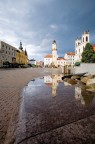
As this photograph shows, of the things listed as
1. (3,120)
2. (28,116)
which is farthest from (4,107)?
(28,116)

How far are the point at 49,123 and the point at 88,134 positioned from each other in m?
0.71

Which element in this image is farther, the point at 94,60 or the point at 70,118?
the point at 94,60

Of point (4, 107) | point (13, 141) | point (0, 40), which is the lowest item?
point (4, 107)

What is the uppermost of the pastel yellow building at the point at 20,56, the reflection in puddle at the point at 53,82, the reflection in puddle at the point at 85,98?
the pastel yellow building at the point at 20,56

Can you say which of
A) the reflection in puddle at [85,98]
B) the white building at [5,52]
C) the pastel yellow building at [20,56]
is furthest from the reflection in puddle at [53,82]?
the pastel yellow building at [20,56]

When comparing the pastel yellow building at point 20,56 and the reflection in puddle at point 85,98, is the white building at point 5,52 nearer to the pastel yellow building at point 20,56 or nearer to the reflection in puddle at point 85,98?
the pastel yellow building at point 20,56

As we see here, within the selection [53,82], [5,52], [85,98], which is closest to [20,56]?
[5,52]

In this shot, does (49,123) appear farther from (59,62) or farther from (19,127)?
(59,62)

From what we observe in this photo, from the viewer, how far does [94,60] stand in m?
53.1

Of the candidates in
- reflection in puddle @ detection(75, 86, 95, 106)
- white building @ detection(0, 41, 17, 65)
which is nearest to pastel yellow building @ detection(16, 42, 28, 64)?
white building @ detection(0, 41, 17, 65)

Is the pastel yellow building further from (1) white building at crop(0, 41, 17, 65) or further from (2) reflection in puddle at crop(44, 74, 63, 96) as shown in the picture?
(2) reflection in puddle at crop(44, 74, 63, 96)

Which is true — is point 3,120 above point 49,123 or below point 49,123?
below

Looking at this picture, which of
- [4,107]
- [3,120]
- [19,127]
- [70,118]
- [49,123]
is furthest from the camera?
[4,107]

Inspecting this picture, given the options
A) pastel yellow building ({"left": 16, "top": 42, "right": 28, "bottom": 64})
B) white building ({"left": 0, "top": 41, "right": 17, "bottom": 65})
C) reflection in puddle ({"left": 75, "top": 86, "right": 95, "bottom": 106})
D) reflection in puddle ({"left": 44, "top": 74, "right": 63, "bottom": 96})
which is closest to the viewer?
reflection in puddle ({"left": 75, "top": 86, "right": 95, "bottom": 106})
